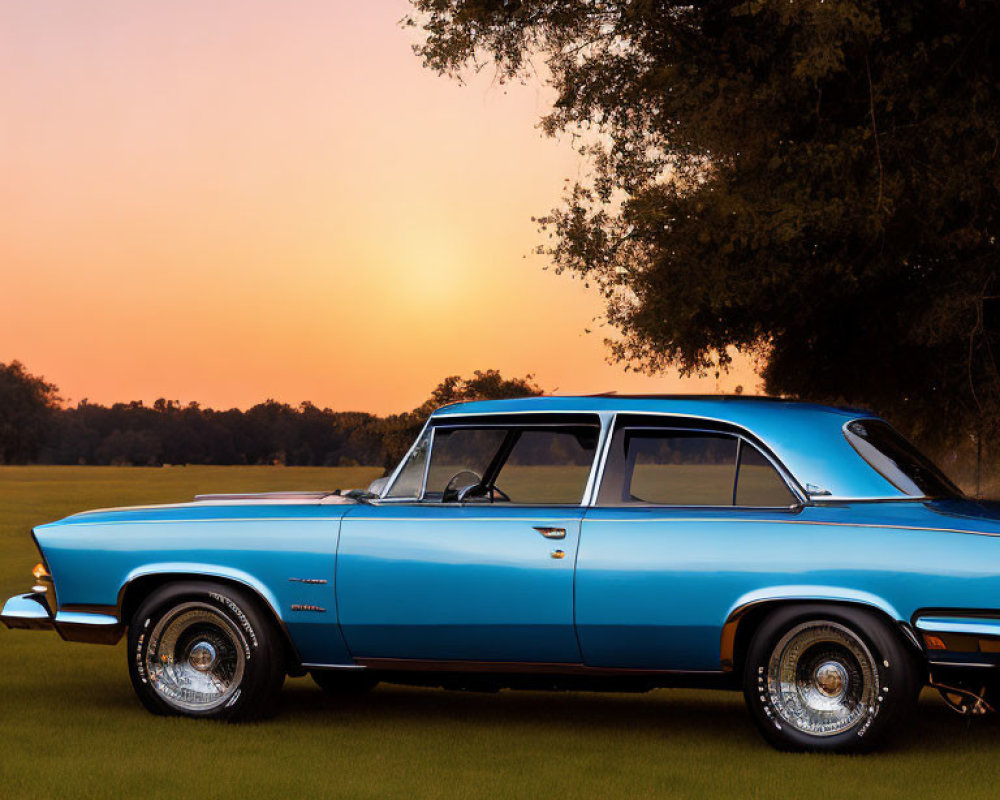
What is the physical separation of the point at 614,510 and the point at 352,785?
2.03 meters

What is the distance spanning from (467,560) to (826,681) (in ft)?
6.38

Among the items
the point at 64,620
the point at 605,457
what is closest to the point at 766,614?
the point at 605,457

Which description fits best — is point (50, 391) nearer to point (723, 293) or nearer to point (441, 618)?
point (723, 293)

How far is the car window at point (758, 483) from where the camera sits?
7.60 m

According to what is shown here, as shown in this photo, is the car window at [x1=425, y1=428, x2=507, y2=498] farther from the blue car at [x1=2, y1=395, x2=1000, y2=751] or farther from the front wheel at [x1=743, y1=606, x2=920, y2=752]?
the front wheel at [x1=743, y1=606, x2=920, y2=752]

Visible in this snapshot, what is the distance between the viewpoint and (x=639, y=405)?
7.98 meters

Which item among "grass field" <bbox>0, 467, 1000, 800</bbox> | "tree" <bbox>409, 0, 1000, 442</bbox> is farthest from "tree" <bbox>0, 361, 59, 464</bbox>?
"grass field" <bbox>0, 467, 1000, 800</bbox>

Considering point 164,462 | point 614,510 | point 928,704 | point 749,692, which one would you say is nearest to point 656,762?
point 749,692

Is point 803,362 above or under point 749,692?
above

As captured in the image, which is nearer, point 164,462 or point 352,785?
point 352,785

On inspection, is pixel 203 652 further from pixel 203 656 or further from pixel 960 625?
pixel 960 625

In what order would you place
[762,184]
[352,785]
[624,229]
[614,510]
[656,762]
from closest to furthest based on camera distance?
1. [352,785]
2. [656,762]
3. [614,510]
4. [762,184]
5. [624,229]

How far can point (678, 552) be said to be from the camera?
7523 mm

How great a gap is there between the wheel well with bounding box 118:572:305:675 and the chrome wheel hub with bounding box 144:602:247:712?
0.17m
